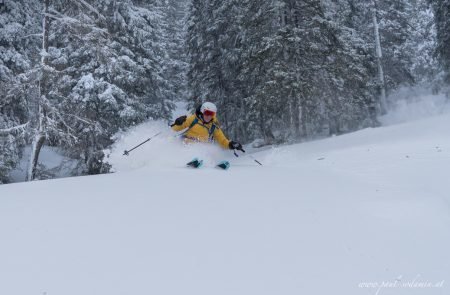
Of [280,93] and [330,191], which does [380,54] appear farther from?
[330,191]

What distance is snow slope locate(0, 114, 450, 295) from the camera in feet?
8.94

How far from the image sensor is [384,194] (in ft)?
16.1

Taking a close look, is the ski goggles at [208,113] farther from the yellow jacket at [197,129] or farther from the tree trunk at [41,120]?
the tree trunk at [41,120]

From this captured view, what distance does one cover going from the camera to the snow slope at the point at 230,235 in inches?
107

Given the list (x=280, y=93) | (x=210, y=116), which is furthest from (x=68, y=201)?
(x=280, y=93)

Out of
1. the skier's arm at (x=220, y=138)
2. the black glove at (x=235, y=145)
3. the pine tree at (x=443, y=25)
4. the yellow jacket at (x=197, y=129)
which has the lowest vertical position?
the black glove at (x=235, y=145)

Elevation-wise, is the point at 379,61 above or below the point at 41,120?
above

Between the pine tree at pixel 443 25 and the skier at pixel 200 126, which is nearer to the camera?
the skier at pixel 200 126

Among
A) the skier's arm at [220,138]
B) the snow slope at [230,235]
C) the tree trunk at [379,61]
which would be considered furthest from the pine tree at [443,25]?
the snow slope at [230,235]

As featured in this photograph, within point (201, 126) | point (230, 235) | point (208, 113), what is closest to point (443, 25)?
point (208, 113)

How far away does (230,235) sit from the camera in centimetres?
353

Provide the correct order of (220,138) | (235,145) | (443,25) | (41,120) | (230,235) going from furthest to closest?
(443,25), (41,120), (220,138), (235,145), (230,235)

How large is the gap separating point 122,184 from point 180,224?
7.67 feet

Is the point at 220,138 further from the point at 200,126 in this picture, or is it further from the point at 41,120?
the point at 41,120
